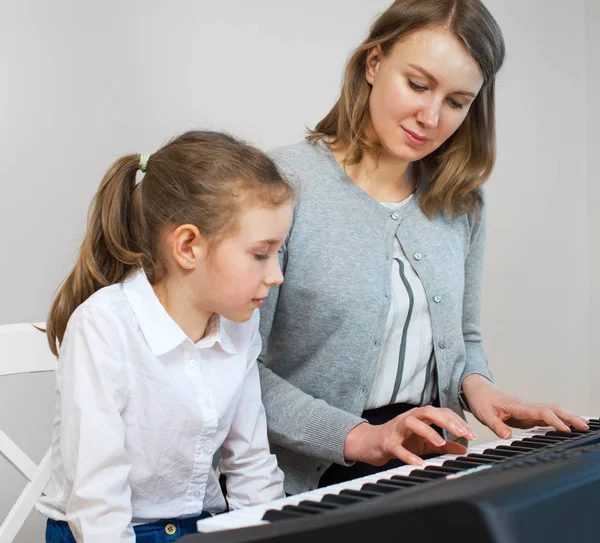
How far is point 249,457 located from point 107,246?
1.22 feet

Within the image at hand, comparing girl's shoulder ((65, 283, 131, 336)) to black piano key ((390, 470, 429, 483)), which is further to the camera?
girl's shoulder ((65, 283, 131, 336))

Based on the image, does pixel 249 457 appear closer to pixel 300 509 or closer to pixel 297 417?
pixel 297 417

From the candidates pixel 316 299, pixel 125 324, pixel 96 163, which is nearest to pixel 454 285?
pixel 316 299

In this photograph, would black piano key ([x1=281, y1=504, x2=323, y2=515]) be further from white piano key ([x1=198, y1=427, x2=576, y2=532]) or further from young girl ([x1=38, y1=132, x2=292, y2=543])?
young girl ([x1=38, y1=132, x2=292, y2=543])

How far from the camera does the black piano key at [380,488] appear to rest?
83 centimetres

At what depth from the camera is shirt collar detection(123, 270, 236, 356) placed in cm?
113

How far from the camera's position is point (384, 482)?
34.8 inches

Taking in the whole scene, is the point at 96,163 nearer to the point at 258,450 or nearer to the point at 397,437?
the point at 258,450

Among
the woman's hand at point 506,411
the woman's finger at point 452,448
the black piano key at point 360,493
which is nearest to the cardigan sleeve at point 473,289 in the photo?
the woman's hand at point 506,411

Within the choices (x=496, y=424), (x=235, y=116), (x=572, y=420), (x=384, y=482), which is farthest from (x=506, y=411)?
(x=235, y=116)

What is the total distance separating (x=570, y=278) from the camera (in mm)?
3062

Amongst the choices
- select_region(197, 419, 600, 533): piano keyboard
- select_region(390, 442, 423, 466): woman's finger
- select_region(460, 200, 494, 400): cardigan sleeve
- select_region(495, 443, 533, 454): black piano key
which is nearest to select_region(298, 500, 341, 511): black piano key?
select_region(197, 419, 600, 533): piano keyboard

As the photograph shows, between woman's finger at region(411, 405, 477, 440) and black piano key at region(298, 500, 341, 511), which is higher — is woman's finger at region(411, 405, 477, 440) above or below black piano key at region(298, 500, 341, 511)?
below

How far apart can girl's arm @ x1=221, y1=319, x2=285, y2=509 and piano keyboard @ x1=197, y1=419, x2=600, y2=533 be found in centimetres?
32
